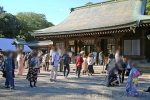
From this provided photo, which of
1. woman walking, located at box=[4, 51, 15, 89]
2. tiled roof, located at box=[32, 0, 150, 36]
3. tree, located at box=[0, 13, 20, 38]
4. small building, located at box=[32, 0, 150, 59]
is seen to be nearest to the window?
small building, located at box=[32, 0, 150, 59]

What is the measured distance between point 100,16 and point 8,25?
28.5m

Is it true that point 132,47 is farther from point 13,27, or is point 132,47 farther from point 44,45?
point 13,27

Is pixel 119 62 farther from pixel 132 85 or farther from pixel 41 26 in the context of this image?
pixel 41 26

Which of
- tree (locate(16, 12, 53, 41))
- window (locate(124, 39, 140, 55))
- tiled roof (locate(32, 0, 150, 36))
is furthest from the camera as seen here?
tree (locate(16, 12, 53, 41))

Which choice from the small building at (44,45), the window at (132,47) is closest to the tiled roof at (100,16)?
the window at (132,47)

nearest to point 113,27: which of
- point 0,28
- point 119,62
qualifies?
point 119,62

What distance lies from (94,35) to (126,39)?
9.33ft

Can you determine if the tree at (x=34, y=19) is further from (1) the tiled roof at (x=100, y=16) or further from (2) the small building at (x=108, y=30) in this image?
(2) the small building at (x=108, y=30)

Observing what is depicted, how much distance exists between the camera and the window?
679 inches

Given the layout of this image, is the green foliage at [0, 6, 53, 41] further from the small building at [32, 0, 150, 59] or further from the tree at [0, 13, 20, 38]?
the small building at [32, 0, 150, 59]

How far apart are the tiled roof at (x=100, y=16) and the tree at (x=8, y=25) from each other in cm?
2266

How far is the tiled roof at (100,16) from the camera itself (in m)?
17.5

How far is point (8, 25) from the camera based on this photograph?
4391cm

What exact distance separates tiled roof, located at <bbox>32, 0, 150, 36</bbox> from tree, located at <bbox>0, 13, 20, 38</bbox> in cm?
2266
